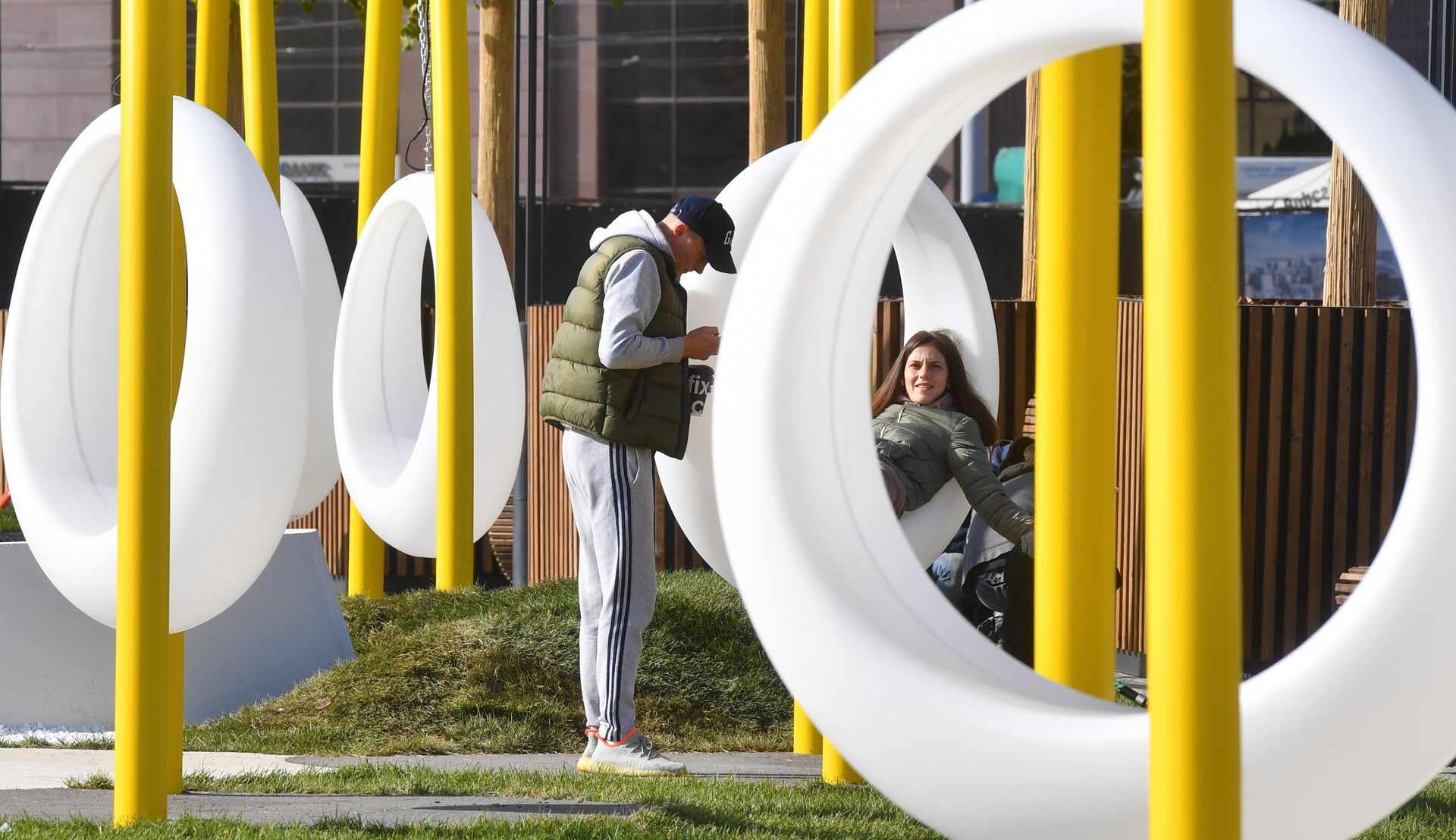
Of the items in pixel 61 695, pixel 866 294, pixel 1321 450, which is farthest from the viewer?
pixel 1321 450

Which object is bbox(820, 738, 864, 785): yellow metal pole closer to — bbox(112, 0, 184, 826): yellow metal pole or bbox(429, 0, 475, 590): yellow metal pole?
bbox(112, 0, 184, 826): yellow metal pole

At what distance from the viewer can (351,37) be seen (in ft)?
88.7

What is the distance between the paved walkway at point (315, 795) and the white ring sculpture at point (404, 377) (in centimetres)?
192

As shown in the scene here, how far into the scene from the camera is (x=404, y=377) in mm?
8109

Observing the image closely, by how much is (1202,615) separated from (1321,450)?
6.05 m

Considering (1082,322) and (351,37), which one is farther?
(351,37)

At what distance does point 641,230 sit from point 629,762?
157cm

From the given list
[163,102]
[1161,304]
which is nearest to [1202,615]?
[1161,304]

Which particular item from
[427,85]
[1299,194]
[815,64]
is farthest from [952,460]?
[1299,194]

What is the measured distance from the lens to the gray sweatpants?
493cm

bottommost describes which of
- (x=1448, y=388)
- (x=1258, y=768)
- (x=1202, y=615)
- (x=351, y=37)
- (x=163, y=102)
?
(x=1258, y=768)

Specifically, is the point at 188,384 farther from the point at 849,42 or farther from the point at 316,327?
the point at 316,327

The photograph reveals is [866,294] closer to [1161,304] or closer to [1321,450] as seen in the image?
[1161,304]

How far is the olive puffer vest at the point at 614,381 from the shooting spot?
16.1 feet
